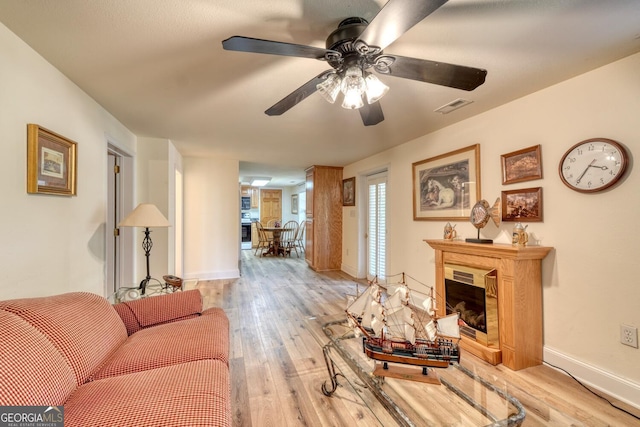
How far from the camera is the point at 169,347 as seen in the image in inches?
53.8

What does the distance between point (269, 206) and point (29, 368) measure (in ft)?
29.3

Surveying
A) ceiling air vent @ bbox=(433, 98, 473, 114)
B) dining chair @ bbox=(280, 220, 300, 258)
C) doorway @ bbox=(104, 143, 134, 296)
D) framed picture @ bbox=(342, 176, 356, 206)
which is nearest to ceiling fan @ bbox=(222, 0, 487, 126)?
ceiling air vent @ bbox=(433, 98, 473, 114)

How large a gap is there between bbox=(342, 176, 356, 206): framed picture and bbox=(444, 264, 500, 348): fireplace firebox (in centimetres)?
277

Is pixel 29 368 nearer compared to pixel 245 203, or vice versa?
pixel 29 368

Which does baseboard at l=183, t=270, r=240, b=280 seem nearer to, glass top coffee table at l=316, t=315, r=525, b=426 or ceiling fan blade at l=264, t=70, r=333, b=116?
glass top coffee table at l=316, t=315, r=525, b=426

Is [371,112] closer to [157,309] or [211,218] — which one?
[157,309]

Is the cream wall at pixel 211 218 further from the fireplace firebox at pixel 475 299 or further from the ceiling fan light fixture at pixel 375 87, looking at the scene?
the ceiling fan light fixture at pixel 375 87

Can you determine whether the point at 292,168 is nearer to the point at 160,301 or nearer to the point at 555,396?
the point at 160,301

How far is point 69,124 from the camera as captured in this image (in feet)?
6.42

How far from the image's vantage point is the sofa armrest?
1695 mm

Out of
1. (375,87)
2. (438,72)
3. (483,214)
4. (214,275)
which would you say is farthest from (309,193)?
(438,72)

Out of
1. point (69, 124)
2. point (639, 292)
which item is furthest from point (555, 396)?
point (69, 124)

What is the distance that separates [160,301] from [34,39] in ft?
5.56

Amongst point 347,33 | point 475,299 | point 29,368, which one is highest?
point 347,33
